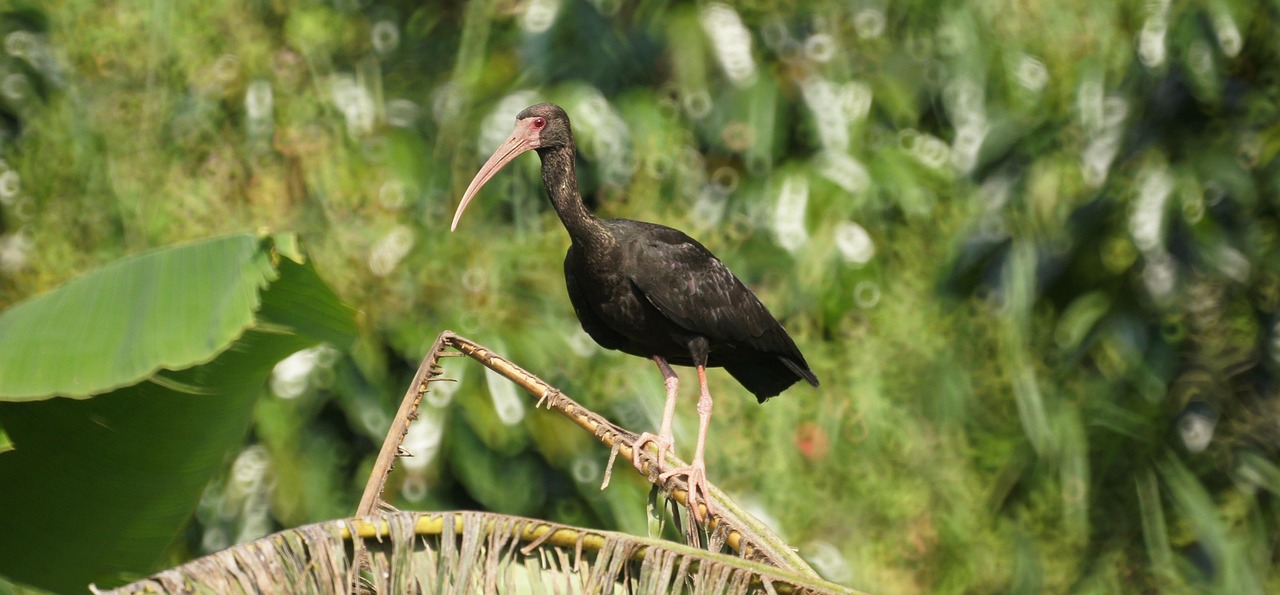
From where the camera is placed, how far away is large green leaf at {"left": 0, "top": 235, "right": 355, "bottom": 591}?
345 centimetres

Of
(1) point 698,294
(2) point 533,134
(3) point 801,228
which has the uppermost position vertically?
(2) point 533,134

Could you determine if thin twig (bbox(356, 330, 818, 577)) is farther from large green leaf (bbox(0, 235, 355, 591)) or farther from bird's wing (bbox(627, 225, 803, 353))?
bird's wing (bbox(627, 225, 803, 353))

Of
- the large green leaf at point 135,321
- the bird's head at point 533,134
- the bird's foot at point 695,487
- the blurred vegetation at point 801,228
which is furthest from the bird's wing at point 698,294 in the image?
the blurred vegetation at point 801,228

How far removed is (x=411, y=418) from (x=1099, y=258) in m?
6.40

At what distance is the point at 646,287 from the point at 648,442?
55 cm

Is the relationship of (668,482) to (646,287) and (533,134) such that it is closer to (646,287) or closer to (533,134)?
(646,287)

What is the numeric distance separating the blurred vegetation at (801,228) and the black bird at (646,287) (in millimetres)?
2422

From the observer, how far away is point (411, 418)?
11.2 feet

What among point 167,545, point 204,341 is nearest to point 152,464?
point 167,545

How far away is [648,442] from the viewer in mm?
4684

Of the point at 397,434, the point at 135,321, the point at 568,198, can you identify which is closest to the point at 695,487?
the point at 397,434

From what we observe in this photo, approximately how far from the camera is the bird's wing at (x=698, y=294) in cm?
498

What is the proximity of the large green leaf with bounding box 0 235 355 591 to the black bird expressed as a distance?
1.09m

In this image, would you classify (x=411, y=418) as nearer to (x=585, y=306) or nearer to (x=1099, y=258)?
(x=585, y=306)
